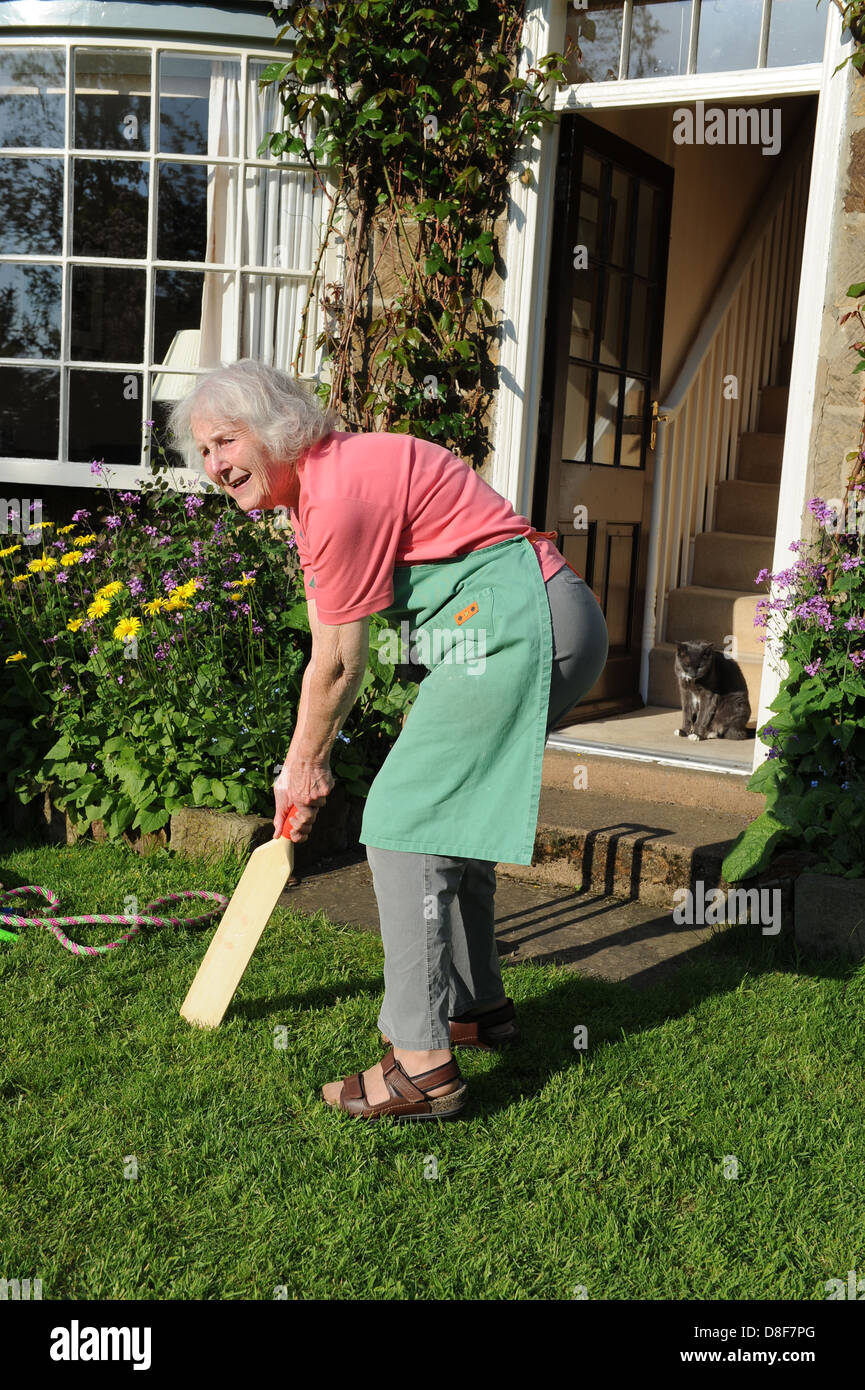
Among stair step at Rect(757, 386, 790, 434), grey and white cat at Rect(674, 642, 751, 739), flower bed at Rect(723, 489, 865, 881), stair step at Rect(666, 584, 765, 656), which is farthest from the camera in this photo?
stair step at Rect(757, 386, 790, 434)

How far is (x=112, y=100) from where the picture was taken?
5.36 m

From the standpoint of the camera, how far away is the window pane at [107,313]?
548 cm

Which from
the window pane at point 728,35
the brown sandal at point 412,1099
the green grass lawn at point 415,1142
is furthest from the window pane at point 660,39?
the brown sandal at point 412,1099

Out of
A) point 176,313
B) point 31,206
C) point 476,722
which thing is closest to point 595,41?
point 176,313

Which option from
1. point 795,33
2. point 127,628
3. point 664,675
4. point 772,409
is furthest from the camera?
point 772,409

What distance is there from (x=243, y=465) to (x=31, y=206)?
3.77 m

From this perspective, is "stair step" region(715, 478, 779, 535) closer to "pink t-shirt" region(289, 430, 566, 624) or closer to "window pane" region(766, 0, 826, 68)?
"window pane" region(766, 0, 826, 68)

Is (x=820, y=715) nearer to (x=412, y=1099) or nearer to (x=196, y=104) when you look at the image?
(x=412, y=1099)

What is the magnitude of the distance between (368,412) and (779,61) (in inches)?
82.7

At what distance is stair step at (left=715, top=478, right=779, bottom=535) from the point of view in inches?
276

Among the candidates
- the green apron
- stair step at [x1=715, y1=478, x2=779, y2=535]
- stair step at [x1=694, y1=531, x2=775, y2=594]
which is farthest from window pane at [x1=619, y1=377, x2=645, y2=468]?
the green apron

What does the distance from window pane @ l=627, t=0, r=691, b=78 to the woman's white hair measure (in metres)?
3.16

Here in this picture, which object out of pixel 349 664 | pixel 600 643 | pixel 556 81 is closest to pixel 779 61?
pixel 556 81

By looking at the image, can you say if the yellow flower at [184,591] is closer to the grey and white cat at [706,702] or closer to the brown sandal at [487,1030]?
the brown sandal at [487,1030]
